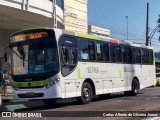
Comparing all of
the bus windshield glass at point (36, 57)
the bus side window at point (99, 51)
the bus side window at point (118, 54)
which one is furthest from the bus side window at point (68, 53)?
the bus side window at point (118, 54)

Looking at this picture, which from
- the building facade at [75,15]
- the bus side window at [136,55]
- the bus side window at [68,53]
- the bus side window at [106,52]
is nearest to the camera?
the bus side window at [68,53]

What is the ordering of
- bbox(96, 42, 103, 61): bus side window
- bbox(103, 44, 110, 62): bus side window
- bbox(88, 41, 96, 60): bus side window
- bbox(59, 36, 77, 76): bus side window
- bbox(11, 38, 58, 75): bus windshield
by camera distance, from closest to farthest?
bbox(11, 38, 58, 75): bus windshield → bbox(59, 36, 77, 76): bus side window → bbox(88, 41, 96, 60): bus side window → bbox(96, 42, 103, 61): bus side window → bbox(103, 44, 110, 62): bus side window

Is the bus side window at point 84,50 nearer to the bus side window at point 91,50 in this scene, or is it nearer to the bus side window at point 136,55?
the bus side window at point 91,50

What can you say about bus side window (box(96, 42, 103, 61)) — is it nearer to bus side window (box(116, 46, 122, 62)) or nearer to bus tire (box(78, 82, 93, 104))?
bus tire (box(78, 82, 93, 104))

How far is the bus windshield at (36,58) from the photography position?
1675cm

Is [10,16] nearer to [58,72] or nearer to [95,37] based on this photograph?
[95,37]

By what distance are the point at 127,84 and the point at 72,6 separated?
1946 centimetres

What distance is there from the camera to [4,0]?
25656 mm

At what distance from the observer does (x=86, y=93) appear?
1861cm

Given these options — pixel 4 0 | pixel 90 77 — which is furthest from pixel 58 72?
pixel 4 0

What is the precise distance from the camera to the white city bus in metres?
16.7

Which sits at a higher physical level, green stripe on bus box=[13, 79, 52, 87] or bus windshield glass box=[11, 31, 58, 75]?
bus windshield glass box=[11, 31, 58, 75]

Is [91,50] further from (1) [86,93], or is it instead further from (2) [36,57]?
(2) [36,57]

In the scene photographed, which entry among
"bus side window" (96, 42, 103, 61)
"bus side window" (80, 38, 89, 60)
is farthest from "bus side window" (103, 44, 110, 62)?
"bus side window" (80, 38, 89, 60)
